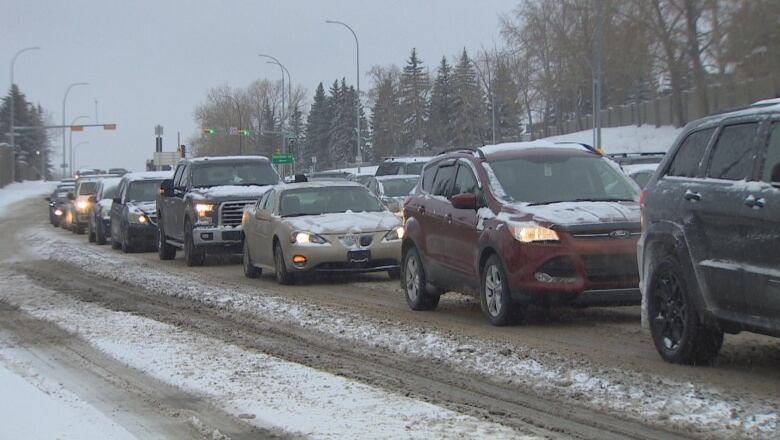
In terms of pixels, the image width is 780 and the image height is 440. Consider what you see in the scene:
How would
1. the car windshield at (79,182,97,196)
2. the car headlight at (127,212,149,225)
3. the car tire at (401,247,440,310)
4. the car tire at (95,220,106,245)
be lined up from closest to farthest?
1. the car tire at (401,247,440,310)
2. the car headlight at (127,212,149,225)
3. the car tire at (95,220,106,245)
4. the car windshield at (79,182,97,196)

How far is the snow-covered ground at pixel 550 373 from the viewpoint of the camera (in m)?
6.66

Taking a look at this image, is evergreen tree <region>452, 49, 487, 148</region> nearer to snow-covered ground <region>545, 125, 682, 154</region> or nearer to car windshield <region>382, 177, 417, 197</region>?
snow-covered ground <region>545, 125, 682, 154</region>

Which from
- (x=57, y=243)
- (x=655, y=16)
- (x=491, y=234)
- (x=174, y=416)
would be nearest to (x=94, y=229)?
(x=57, y=243)

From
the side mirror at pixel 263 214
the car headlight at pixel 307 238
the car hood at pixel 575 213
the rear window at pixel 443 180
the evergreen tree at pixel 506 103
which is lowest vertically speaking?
the car headlight at pixel 307 238

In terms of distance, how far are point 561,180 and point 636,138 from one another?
7049 cm

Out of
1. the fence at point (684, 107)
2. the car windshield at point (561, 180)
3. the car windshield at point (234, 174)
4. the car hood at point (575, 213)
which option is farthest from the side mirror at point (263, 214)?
the fence at point (684, 107)

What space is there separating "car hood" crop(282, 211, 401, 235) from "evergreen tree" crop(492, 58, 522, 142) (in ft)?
298

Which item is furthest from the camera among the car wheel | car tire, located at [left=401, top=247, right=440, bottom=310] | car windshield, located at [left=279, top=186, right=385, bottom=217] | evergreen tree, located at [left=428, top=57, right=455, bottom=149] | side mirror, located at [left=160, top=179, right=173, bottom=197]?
evergreen tree, located at [left=428, top=57, right=455, bottom=149]

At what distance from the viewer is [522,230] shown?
423 inches

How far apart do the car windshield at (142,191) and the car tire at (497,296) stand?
18109 millimetres

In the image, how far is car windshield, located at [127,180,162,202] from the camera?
28156 mm

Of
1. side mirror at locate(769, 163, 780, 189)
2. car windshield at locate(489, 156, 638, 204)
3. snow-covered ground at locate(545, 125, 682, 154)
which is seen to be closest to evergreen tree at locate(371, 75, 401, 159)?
snow-covered ground at locate(545, 125, 682, 154)

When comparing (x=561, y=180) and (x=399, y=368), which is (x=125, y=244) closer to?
(x=561, y=180)

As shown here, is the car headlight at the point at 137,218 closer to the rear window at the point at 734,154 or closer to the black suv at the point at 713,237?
the black suv at the point at 713,237
